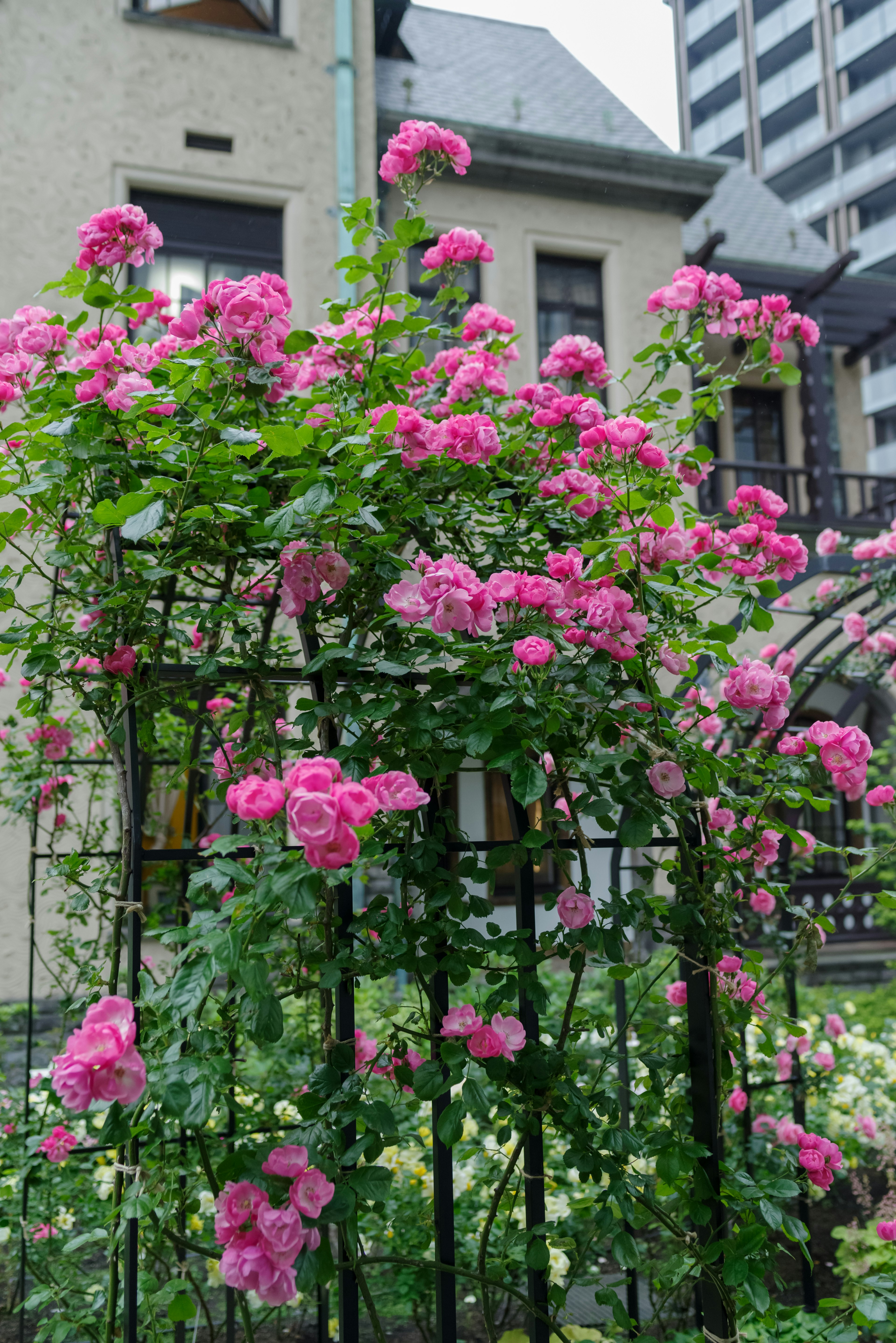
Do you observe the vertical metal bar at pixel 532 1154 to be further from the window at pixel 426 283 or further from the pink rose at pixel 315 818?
the window at pixel 426 283

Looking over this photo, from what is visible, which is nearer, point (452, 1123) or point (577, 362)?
point (452, 1123)

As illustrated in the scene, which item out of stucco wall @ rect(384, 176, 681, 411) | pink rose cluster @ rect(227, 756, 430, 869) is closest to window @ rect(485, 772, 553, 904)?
stucco wall @ rect(384, 176, 681, 411)

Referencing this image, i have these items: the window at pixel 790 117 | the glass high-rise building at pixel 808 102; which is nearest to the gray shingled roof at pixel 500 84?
the glass high-rise building at pixel 808 102

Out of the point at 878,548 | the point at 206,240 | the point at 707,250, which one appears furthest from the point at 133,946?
the point at 707,250

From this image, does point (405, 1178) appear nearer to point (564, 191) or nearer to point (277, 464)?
point (277, 464)

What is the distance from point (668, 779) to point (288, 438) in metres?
0.76

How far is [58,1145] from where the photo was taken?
2330 millimetres

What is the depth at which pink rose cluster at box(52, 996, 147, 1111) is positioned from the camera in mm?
982

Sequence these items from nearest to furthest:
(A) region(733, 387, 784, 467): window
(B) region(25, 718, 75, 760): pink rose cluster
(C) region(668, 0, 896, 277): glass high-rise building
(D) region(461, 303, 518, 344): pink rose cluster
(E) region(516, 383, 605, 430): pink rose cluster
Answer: (E) region(516, 383, 605, 430): pink rose cluster < (D) region(461, 303, 518, 344): pink rose cluster < (B) region(25, 718, 75, 760): pink rose cluster < (A) region(733, 387, 784, 467): window < (C) region(668, 0, 896, 277): glass high-rise building

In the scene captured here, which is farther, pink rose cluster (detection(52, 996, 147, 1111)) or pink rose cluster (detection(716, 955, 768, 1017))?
pink rose cluster (detection(716, 955, 768, 1017))

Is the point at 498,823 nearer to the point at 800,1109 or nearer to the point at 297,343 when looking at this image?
the point at 800,1109

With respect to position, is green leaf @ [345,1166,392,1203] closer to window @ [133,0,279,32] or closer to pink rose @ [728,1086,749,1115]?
pink rose @ [728,1086,749,1115]

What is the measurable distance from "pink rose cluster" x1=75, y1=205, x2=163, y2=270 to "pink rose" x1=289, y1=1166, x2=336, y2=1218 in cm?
149

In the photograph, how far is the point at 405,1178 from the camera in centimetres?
283
